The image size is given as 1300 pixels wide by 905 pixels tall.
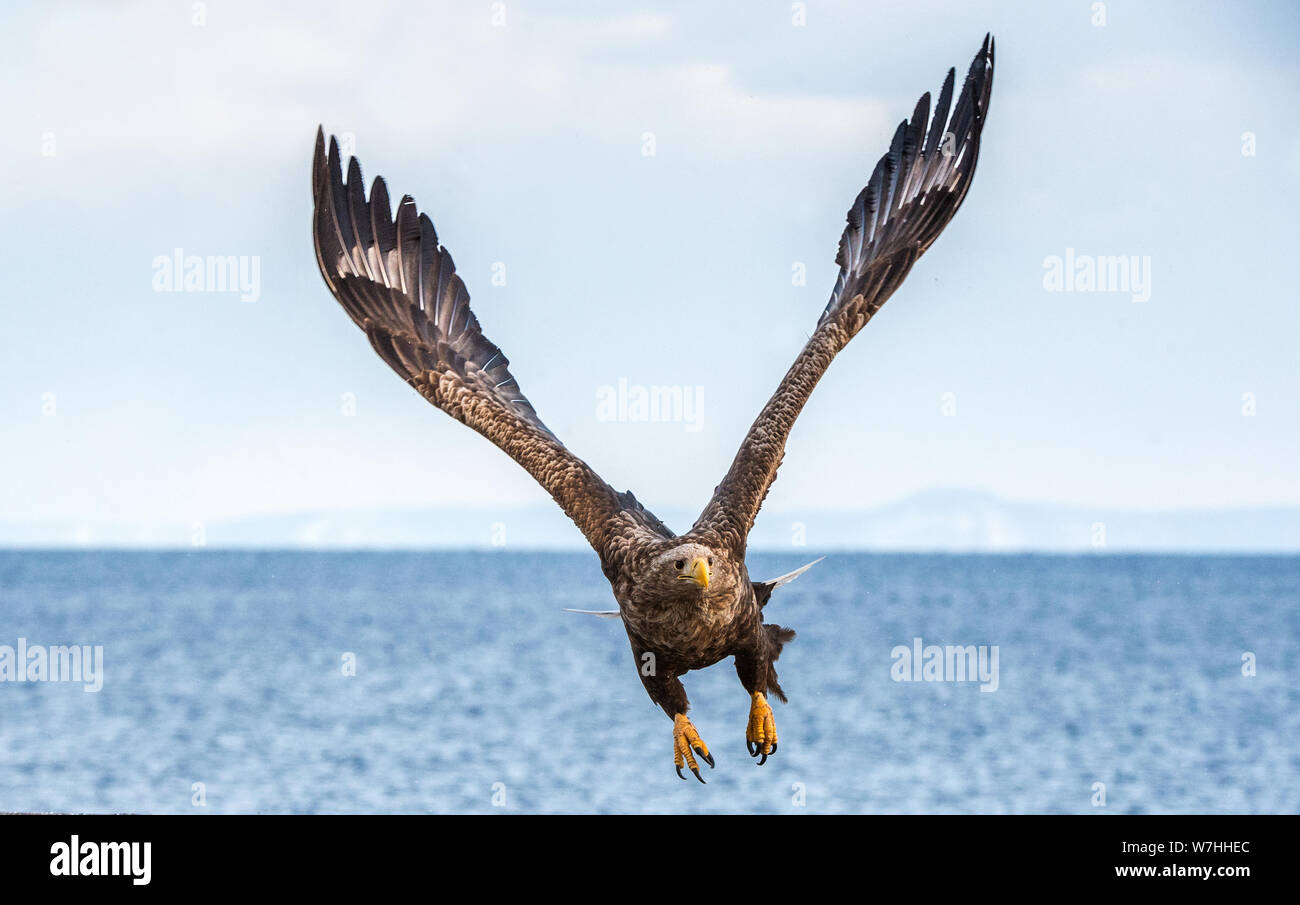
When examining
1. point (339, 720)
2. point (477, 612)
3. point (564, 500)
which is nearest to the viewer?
point (564, 500)

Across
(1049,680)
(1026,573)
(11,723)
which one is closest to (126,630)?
(11,723)

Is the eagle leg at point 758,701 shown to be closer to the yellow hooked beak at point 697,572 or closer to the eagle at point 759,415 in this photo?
the eagle at point 759,415

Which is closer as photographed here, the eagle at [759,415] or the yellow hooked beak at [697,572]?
the yellow hooked beak at [697,572]

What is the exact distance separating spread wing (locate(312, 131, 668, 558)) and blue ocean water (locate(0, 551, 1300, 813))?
18357 mm

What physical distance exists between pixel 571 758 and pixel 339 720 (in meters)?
13.8

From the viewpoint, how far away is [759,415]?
441 inches

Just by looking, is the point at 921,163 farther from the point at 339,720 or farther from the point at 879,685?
the point at 879,685

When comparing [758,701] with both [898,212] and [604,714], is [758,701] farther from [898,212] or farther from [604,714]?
[604,714]

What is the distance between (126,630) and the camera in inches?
3989

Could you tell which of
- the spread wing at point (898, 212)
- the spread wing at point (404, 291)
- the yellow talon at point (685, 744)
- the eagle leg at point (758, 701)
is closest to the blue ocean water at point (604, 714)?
the spread wing at point (404, 291)

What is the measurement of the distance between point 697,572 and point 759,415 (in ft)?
Answer: 7.51

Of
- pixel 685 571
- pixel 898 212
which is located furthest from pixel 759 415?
pixel 898 212

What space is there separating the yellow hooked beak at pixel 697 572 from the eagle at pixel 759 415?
42cm

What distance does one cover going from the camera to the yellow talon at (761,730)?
412 inches
